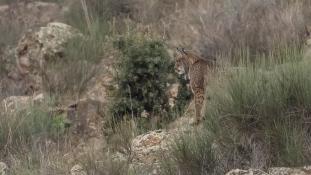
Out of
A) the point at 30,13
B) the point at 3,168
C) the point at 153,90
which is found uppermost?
the point at 30,13

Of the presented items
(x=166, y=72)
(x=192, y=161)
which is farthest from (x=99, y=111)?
(x=192, y=161)

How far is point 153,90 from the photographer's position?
35.1ft

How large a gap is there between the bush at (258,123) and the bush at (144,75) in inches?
127

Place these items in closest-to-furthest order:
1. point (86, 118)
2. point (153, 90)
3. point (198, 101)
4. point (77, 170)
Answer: point (77, 170)
point (198, 101)
point (153, 90)
point (86, 118)

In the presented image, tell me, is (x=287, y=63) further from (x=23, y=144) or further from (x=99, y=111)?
(x=99, y=111)

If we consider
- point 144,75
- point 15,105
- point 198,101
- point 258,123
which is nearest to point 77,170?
point 258,123

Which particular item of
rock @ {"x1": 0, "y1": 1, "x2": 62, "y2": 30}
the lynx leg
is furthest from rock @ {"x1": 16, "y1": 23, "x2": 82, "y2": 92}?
the lynx leg

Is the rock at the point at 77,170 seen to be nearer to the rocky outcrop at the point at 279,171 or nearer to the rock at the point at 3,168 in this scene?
the rock at the point at 3,168

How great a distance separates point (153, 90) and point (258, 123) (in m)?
3.89

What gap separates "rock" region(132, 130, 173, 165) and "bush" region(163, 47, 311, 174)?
447 millimetres

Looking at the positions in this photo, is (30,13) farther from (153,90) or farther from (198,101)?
(198,101)

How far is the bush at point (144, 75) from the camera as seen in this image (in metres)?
10.6

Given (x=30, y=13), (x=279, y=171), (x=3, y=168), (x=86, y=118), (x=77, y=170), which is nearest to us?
(x=279, y=171)

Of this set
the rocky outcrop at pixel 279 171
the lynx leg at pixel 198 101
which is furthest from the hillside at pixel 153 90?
the lynx leg at pixel 198 101
